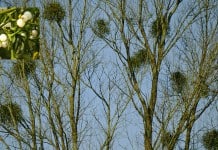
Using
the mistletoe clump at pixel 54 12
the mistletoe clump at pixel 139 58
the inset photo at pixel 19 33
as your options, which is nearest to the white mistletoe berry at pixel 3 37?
the inset photo at pixel 19 33

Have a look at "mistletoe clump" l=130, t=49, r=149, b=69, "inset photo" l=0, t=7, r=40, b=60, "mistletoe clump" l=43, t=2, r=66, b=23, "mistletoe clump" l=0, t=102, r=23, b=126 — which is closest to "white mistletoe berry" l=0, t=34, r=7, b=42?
"inset photo" l=0, t=7, r=40, b=60

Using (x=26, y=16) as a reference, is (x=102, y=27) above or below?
above

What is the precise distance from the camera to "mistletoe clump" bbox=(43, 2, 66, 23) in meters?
5.87

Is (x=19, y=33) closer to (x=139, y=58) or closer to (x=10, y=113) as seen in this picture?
(x=10, y=113)

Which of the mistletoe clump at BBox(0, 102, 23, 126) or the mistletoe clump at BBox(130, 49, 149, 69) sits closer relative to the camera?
the mistletoe clump at BBox(0, 102, 23, 126)

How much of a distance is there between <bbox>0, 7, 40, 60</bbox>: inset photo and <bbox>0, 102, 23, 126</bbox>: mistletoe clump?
502 centimetres

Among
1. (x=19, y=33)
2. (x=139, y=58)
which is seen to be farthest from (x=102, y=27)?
(x=19, y=33)

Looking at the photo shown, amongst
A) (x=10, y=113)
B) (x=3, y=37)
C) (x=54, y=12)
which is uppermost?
(x=54, y=12)

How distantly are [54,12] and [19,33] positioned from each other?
5135mm

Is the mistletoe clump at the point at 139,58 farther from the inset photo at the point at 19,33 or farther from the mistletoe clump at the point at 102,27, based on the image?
the inset photo at the point at 19,33

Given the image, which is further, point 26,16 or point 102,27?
point 102,27

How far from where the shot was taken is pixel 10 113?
594 centimetres

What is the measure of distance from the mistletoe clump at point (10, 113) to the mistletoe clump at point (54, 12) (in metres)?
1.23

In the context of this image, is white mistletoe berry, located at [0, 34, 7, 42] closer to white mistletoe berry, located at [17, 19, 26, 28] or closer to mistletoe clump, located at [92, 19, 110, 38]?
white mistletoe berry, located at [17, 19, 26, 28]
